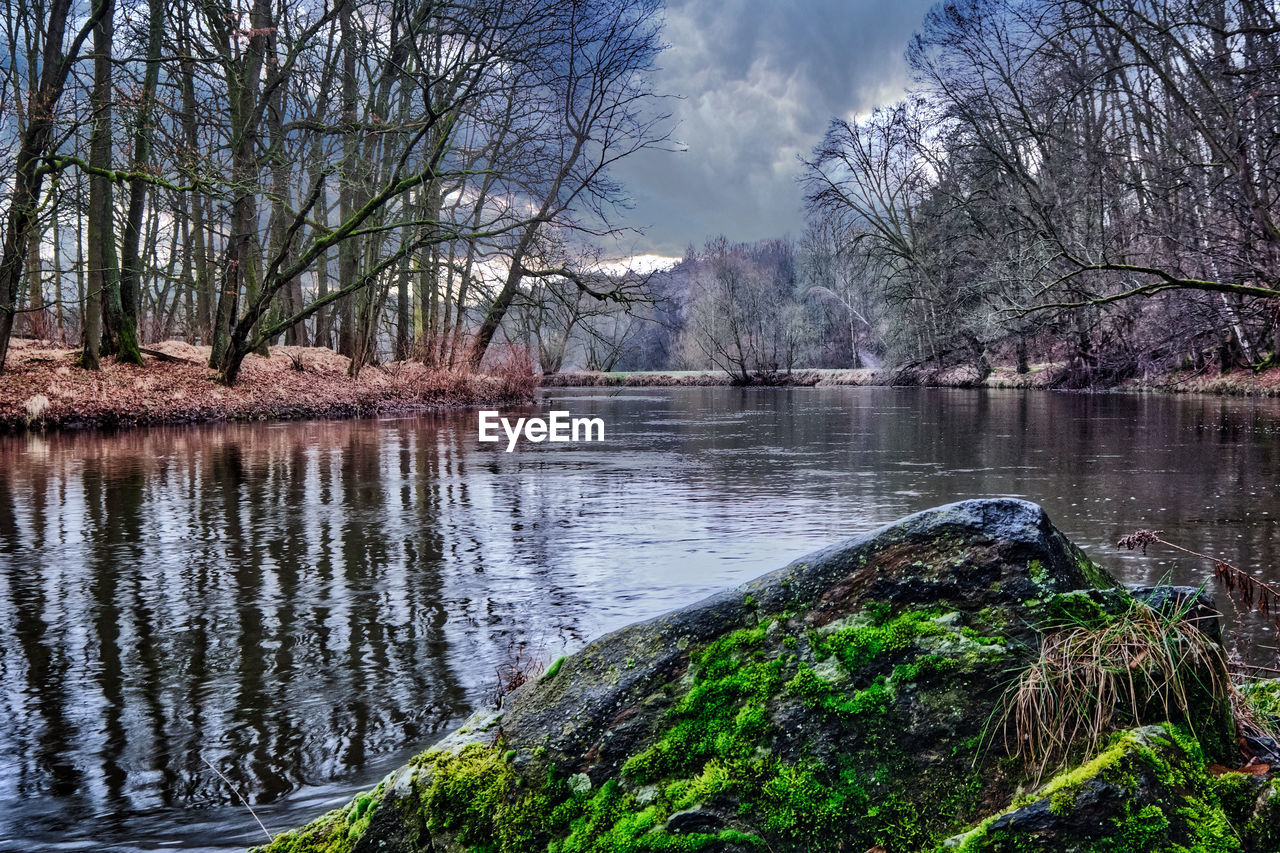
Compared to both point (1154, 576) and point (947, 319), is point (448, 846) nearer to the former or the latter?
point (1154, 576)

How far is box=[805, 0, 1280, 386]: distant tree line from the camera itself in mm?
15578

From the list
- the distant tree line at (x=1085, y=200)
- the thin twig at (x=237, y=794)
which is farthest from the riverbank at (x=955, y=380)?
the thin twig at (x=237, y=794)

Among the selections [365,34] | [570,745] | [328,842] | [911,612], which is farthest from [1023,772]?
[365,34]

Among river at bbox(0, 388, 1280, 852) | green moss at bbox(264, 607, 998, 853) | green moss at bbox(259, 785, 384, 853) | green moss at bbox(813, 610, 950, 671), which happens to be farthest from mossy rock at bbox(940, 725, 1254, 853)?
river at bbox(0, 388, 1280, 852)

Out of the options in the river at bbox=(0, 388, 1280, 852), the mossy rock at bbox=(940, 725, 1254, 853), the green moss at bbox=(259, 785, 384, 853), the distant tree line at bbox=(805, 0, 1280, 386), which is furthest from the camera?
the distant tree line at bbox=(805, 0, 1280, 386)

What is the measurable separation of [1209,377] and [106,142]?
1315 inches

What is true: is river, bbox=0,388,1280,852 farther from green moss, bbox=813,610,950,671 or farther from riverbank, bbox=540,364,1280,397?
riverbank, bbox=540,364,1280,397

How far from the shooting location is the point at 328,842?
273cm

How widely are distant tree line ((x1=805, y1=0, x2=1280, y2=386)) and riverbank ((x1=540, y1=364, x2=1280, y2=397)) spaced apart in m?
0.75

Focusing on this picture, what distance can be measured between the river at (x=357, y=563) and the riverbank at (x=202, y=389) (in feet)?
9.53

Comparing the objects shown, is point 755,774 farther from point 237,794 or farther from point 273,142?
point 273,142

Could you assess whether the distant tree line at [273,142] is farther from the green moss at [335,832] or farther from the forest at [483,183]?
the green moss at [335,832]

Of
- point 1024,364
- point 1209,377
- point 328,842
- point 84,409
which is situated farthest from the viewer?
point 1024,364

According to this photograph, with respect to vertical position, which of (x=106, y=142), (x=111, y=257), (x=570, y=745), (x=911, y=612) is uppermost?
(x=106, y=142)
